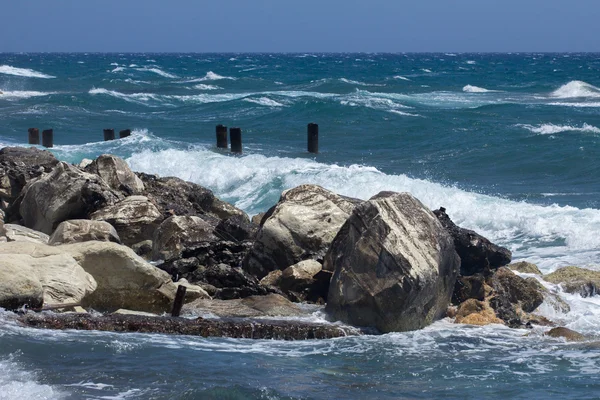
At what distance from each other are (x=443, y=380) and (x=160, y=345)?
2544 millimetres

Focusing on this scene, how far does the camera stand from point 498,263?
12.3m

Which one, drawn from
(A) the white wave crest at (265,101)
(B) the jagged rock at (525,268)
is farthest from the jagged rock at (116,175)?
(A) the white wave crest at (265,101)

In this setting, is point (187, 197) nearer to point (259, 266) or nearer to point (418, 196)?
point (259, 266)

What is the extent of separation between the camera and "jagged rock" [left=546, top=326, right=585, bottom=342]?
9.92m

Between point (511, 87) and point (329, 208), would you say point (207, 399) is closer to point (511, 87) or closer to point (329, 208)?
point (329, 208)

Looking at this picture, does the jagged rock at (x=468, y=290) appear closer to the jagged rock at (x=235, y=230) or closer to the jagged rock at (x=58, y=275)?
the jagged rock at (x=235, y=230)

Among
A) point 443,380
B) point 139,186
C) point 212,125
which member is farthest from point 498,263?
point 212,125

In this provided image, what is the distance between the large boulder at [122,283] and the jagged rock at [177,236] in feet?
6.89

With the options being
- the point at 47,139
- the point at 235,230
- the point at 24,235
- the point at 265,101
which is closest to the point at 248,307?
the point at 235,230

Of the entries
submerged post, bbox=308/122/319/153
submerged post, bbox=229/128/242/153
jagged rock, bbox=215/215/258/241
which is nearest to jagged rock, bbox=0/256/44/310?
jagged rock, bbox=215/215/258/241

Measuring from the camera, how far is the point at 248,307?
10.4 metres

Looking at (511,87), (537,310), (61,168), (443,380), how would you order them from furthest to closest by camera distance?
1. (511,87)
2. (61,168)
3. (537,310)
4. (443,380)

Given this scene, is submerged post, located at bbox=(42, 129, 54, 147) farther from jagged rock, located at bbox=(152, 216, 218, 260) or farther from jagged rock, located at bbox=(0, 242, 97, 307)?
jagged rock, located at bbox=(0, 242, 97, 307)

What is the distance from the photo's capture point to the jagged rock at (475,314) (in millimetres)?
10523
